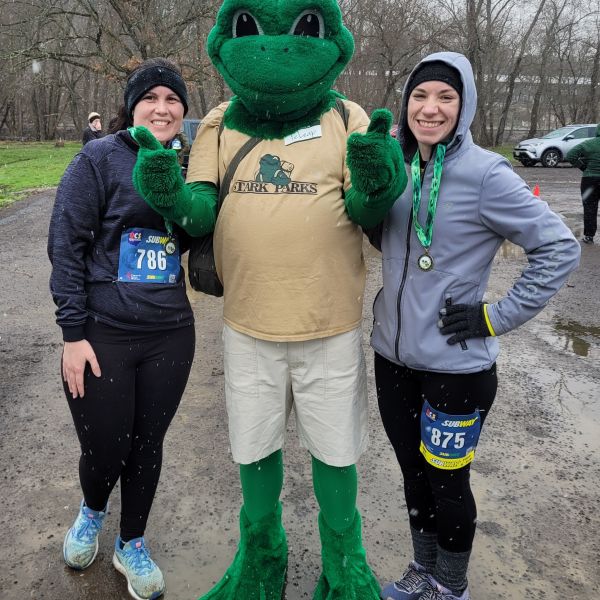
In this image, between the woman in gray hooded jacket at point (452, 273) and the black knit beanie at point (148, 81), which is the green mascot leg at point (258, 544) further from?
the black knit beanie at point (148, 81)

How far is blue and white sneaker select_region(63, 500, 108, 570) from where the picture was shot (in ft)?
8.08

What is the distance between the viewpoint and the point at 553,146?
20.8m

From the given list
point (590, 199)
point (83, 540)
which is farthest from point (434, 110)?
point (590, 199)

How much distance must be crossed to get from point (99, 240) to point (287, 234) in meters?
0.71

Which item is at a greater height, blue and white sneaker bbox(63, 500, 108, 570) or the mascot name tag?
the mascot name tag

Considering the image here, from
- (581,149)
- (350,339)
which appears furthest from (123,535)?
(581,149)

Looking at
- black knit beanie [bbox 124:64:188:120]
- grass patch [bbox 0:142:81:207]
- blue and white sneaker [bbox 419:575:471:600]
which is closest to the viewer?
black knit beanie [bbox 124:64:188:120]

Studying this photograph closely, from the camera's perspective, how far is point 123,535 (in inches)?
97.3

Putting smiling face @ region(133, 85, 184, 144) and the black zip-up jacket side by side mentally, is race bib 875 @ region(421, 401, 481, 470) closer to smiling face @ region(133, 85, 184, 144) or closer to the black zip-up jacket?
the black zip-up jacket

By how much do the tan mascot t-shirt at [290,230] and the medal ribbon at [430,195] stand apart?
0.22 metres

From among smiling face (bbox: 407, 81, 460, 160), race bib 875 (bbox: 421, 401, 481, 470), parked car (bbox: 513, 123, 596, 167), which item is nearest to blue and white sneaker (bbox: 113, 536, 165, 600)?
race bib 875 (bbox: 421, 401, 481, 470)

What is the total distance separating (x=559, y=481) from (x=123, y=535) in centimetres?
221

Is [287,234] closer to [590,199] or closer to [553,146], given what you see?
[590,199]

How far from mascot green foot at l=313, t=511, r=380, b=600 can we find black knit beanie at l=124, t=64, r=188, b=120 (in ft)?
5.67
